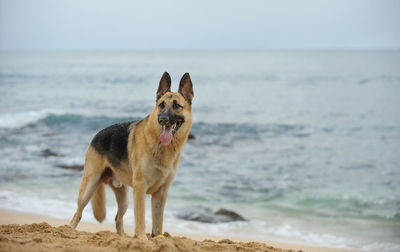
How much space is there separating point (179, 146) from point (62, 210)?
16.5ft

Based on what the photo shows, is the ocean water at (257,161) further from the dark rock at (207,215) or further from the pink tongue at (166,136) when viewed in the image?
the pink tongue at (166,136)

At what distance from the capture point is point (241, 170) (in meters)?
14.0

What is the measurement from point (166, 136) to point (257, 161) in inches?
415

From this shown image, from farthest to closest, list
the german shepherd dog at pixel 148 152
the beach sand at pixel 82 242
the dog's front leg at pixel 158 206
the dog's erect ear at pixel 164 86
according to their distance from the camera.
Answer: the dog's front leg at pixel 158 206
the dog's erect ear at pixel 164 86
the german shepherd dog at pixel 148 152
the beach sand at pixel 82 242

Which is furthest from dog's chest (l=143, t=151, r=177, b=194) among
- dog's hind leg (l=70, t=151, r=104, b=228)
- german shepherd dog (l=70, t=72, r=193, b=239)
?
dog's hind leg (l=70, t=151, r=104, b=228)

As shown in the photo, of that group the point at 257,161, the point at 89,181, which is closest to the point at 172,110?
the point at 89,181

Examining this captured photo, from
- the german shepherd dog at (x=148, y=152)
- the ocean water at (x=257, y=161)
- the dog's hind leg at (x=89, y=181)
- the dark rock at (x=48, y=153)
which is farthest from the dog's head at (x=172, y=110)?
the dark rock at (x=48, y=153)

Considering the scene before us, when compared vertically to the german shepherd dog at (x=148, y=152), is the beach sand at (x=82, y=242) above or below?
below

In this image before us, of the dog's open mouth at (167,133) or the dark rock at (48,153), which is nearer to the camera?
the dog's open mouth at (167,133)

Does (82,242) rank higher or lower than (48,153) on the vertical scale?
lower

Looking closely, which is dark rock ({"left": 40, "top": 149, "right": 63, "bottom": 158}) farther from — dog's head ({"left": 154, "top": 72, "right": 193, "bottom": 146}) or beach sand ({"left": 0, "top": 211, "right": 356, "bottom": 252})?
dog's head ({"left": 154, "top": 72, "right": 193, "bottom": 146})

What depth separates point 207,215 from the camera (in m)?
9.43

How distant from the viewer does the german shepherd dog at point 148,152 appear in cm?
504

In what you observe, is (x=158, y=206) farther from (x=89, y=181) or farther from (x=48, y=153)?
(x=48, y=153)
